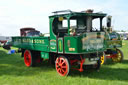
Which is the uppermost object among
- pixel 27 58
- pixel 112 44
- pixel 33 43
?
pixel 33 43

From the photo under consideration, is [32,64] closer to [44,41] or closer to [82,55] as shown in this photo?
[44,41]

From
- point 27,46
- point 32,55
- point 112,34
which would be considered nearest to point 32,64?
Result: point 32,55

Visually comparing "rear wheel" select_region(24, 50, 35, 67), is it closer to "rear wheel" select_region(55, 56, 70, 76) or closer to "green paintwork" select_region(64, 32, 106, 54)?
"rear wheel" select_region(55, 56, 70, 76)

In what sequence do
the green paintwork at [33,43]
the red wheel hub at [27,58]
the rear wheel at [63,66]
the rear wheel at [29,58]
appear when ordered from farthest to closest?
the red wheel hub at [27,58] < the rear wheel at [29,58] < the green paintwork at [33,43] < the rear wheel at [63,66]

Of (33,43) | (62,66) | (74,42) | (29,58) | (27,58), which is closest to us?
(74,42)

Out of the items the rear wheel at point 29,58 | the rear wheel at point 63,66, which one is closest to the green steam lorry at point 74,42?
the rear wheel at point 63,66

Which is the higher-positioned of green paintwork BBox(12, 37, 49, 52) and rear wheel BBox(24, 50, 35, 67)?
green paintwork BBox(12, 37, 49, 52)

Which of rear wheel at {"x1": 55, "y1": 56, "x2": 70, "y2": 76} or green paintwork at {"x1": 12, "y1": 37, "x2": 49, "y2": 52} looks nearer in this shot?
rear wheel at {"x1": 55, "y1": 56, "x2": 70, "y2": 76}

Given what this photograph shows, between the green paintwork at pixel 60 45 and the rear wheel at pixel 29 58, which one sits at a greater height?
the green paintwork at pixel 60 45

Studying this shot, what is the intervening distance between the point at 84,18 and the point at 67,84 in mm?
3015

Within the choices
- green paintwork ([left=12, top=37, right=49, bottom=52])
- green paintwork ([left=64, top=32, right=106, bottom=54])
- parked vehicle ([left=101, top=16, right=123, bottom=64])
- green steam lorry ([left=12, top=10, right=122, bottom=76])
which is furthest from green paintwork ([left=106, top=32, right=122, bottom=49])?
green paintwork ([left=12, top=37, right=49, bottom=52])

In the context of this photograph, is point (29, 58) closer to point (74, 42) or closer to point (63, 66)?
point (63, 66)

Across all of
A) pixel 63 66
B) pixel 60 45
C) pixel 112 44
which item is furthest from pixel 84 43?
pixel 112 44

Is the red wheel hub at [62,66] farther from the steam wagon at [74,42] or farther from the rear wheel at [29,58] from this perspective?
the rear wheel at [29,58]
